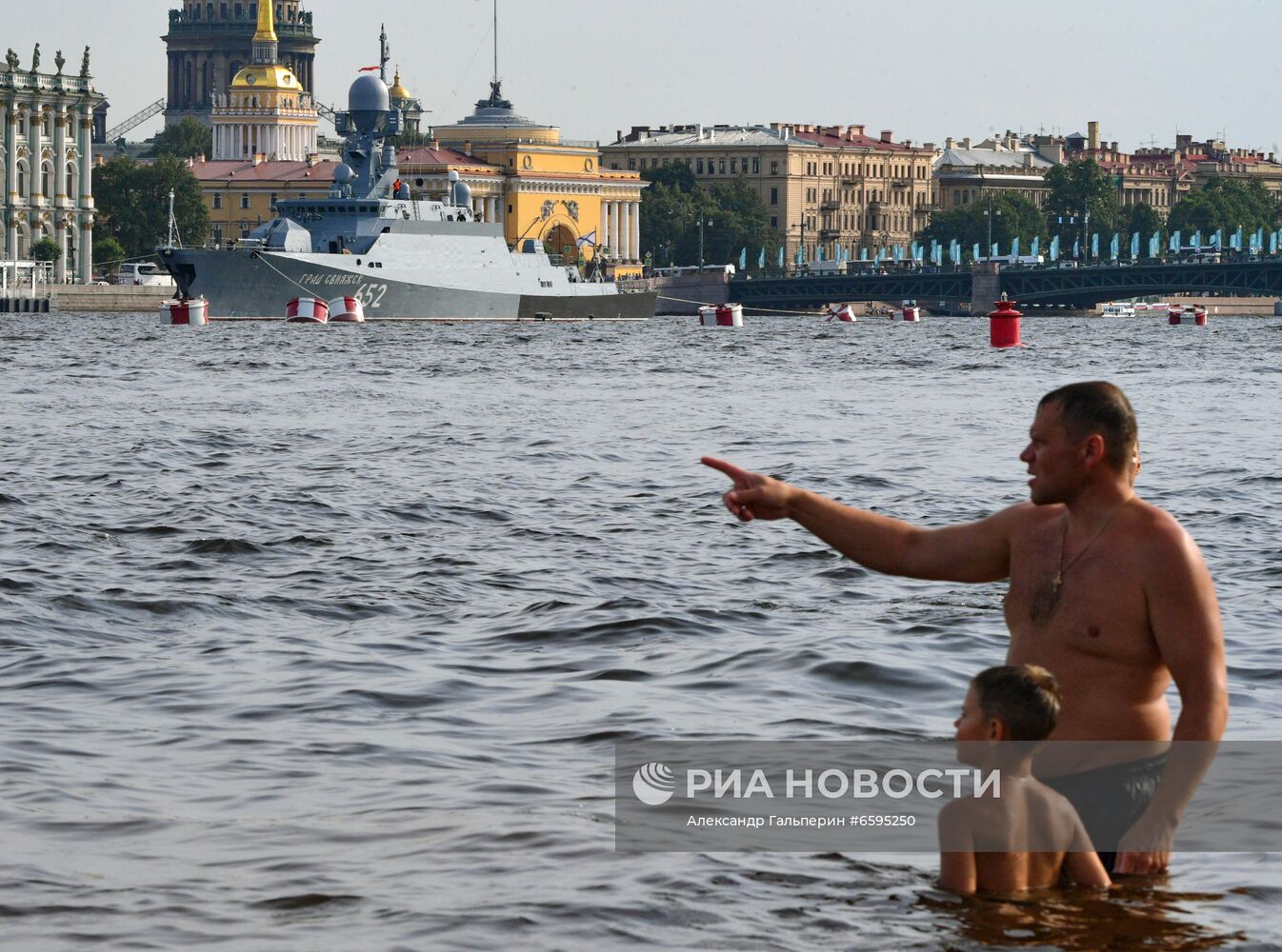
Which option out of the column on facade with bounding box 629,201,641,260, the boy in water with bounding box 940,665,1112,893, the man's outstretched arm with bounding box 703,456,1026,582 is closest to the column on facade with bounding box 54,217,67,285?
the column on facade with bounding box 629,201,641,260

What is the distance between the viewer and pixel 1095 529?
236 inches

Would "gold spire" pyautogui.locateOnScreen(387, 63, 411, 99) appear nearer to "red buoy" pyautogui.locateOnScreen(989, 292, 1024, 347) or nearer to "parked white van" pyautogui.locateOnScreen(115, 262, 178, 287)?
"parked white van" pyautogui.locateOnScreen(115, 262, 178, 287)

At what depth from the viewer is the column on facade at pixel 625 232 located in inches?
6614

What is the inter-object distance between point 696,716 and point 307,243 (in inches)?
3278

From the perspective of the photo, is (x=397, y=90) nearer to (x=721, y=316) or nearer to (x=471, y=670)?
(x=721, y=316)

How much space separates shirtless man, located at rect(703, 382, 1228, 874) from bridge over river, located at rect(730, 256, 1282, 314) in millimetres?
109883

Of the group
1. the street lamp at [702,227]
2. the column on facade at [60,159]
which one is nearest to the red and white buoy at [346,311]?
the column on facade at [60,159]

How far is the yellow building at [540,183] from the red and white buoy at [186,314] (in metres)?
68.5

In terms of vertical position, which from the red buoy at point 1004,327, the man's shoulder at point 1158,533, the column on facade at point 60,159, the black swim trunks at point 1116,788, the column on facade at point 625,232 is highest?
the column on facade at point 60,159

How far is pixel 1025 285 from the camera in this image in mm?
127500

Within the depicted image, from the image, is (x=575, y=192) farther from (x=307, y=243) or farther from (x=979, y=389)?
(x=979, y=389)

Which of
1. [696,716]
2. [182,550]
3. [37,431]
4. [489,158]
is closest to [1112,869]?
[696,716]

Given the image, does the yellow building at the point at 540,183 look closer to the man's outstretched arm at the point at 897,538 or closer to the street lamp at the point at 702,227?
the street lamp at the point at 702,227

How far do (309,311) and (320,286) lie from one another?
9.75 feet
